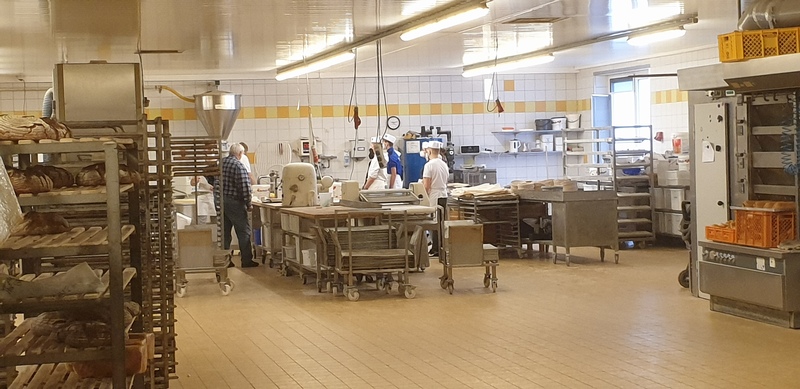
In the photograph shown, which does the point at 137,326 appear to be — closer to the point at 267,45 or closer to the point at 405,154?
the point at 267,45

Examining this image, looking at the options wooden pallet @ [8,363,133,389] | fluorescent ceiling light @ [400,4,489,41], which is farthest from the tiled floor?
fluorescent ceiling light @ [400,4,489,41]

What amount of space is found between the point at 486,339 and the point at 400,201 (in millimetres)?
3433

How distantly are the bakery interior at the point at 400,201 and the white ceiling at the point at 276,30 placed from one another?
70 mm

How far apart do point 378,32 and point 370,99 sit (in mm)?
5876

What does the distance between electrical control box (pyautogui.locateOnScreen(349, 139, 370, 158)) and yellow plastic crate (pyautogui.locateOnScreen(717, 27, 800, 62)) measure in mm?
9322

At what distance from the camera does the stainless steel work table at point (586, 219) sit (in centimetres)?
1150

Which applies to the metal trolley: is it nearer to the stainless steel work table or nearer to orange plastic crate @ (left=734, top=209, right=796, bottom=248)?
the stainless steel work table

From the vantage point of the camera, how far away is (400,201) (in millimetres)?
10633

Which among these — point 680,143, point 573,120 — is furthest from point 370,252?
point 573,120

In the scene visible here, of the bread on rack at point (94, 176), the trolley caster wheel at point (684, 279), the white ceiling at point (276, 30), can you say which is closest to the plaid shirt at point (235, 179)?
the white ceiling at point (276, 30)

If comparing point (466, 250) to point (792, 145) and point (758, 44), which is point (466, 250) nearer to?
point (792, 145)

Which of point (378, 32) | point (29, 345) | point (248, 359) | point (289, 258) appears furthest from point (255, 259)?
point (29, 345)

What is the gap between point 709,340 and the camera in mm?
7133

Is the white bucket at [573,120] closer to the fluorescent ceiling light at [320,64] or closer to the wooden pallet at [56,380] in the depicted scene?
the fluorescent ceiling light at [320,64]
